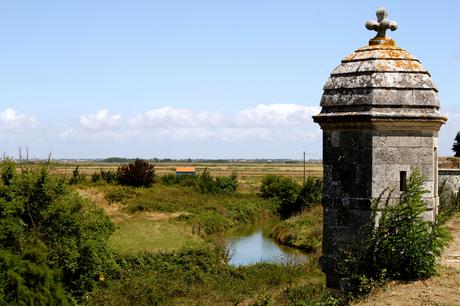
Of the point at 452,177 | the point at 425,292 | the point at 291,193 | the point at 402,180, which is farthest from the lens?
the point at 291,193

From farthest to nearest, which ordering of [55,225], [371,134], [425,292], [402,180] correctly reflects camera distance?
[55,225]
[402,180]
[371,134]
[425,292]

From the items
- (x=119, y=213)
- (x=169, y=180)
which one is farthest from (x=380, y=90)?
(x=169, y=180)

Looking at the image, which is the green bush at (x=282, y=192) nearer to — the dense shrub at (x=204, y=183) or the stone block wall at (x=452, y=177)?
the dense shrub at (x=204, y=183)

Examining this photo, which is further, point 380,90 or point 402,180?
point 402,180

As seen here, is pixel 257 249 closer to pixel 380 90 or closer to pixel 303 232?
pixel 303 232

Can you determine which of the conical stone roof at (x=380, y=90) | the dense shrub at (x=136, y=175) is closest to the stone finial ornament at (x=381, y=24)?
the conical stone roof at (x=380, y=90)

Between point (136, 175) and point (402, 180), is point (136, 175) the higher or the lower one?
the lower one

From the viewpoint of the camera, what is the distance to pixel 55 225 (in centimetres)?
1413

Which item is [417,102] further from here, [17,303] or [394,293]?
[17,303]

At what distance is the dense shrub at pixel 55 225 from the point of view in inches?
523

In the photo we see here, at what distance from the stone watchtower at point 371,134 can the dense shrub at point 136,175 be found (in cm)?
3131

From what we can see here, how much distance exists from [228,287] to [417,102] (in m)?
11.0

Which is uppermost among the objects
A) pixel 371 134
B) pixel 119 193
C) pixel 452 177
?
pixel 371 134

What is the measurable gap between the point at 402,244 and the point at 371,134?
126 cm
